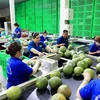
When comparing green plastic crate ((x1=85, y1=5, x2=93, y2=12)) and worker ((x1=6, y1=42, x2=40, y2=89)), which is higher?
green plastic crate ((x1=85, y1=5, x2=93, y2=12))

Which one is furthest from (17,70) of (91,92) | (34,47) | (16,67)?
(34,47)

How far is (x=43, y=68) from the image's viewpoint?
1.85m

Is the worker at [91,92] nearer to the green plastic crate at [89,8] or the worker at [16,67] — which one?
the worker at [16,67]

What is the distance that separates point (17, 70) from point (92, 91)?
0.93m

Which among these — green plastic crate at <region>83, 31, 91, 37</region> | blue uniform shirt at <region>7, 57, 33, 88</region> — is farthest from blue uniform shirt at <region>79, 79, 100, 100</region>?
green plastic crate at <region>83, 31, 91, 37</region>

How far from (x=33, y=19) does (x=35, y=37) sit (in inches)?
205

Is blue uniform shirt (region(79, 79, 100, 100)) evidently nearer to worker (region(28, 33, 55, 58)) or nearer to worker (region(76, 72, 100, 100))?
worker (region(76, 72, 100, 100))

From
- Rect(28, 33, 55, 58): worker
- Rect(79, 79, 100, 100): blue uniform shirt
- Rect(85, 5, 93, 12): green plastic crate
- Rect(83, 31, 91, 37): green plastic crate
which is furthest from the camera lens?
Rect(83, 31, 91, 37): green plastic crate

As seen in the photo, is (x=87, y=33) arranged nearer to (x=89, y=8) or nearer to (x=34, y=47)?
(x=89, y=8)

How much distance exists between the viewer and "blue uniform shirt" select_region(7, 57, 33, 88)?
1.55 m

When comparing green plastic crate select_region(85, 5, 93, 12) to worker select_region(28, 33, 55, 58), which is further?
green plastic crate select_region(85, 5, 93, 12)

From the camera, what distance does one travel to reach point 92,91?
92 centimetres

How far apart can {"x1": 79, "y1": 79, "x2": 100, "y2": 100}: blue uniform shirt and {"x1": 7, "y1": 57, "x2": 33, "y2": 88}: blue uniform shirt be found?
30.9 inches

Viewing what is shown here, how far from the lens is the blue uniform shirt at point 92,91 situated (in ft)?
2.83
